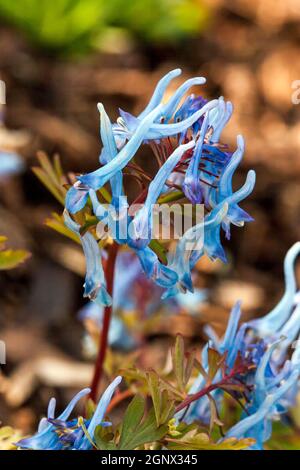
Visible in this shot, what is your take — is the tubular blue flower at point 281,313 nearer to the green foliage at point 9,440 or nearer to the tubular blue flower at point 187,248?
the tubular blue flower at point 187,248

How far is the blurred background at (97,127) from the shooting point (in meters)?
3.65

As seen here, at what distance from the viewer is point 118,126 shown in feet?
5.53

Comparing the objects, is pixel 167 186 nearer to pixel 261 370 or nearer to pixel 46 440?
pixel 261 370

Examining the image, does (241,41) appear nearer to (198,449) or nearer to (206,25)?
(206,25)

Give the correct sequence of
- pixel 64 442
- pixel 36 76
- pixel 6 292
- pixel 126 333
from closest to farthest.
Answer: pixel 64 442, pixel 126 333, pixel 6 292, pixel 36 76

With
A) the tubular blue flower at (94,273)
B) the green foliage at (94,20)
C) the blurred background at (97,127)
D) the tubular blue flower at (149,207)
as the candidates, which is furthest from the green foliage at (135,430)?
the green foliage at (94,20)

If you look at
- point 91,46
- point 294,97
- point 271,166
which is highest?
point 91,46

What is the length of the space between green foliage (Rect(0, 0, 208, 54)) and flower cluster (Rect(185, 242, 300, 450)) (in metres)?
4.08

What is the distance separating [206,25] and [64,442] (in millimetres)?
5235

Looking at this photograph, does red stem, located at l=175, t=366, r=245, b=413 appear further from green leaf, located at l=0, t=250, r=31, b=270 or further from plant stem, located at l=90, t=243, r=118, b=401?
green leaf, located at l=0, t=250, r=31, b=270

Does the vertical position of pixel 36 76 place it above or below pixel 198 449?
above

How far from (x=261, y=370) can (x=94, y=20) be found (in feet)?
15.0

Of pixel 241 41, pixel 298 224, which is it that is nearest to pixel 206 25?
pixel 241 41

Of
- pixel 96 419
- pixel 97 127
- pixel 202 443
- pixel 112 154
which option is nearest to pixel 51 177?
pixel 112 154
